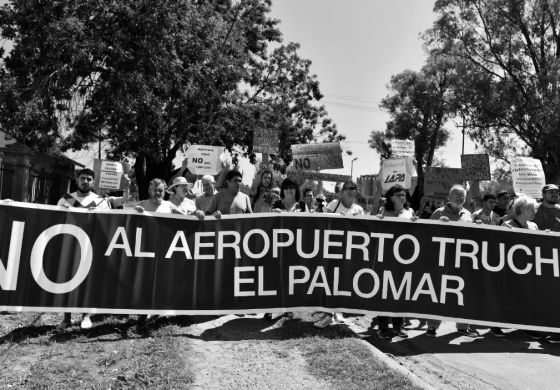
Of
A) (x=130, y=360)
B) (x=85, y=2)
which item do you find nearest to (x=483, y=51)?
(x=85, y=2)

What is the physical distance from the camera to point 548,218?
21.8ft

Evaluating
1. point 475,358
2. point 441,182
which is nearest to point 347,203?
point 475,358

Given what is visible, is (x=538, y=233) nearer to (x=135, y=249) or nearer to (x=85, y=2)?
(x=135, y=249)

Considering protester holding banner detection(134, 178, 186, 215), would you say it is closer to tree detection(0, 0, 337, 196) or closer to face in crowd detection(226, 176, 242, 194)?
face in crowd detection(226, 176, 242, 194)

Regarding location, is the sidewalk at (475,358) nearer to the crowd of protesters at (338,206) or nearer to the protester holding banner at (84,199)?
the crowd of protesters at (338,206)

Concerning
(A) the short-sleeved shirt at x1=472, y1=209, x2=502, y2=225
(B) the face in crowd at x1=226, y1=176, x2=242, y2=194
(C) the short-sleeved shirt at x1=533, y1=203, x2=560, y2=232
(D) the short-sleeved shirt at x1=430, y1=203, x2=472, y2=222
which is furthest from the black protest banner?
(A) the short-sleeved shirt at x1=472, y1=209, x2=502, y2=225

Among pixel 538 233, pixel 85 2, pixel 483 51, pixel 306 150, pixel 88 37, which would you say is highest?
pixel 483 51

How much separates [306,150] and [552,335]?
527 cm

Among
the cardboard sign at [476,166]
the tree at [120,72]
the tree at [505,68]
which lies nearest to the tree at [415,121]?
the tree at [505,68]

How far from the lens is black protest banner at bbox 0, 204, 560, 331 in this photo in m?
5.30

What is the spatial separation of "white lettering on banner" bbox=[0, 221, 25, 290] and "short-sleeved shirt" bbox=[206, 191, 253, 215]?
2.19 meters

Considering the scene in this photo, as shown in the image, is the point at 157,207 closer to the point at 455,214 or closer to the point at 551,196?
the point at 455,214

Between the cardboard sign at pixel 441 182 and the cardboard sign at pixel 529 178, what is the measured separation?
74.8 inches

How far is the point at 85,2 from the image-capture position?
1455 centimetres
